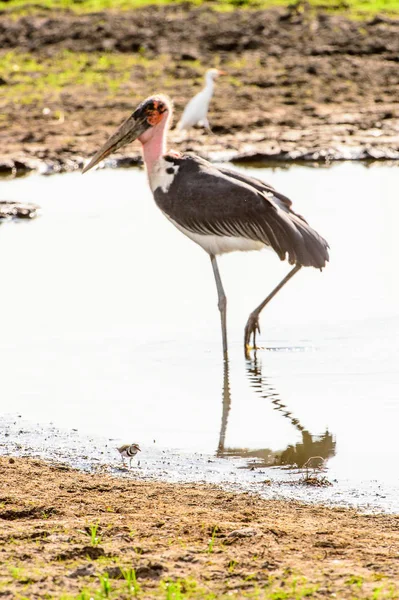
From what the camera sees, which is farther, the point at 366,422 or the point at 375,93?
the point at 375,93

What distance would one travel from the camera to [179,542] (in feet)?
13.3

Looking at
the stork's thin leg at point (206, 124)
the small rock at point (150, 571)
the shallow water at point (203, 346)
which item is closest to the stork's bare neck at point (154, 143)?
the shallow water at point (203, 346)

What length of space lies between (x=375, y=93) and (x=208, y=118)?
2.74 m

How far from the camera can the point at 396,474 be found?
5.23 metres

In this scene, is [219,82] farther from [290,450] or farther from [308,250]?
[290,450]

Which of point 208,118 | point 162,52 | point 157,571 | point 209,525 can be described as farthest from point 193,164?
point 162,52

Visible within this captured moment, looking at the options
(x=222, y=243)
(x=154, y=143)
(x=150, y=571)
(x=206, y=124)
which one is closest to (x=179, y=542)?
(x=150, y=571)

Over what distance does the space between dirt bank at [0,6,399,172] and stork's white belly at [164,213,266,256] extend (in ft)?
20.6

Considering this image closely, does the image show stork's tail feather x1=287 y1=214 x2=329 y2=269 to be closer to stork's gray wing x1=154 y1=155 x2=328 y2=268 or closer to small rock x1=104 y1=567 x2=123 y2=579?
stork's gray wing x1=154 y1=155 x2=328 y2=268

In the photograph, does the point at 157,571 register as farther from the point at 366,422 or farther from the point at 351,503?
the point at 366,422

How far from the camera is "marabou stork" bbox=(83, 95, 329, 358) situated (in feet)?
24.2

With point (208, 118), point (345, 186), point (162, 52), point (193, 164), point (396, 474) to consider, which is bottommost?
point (396, 474)

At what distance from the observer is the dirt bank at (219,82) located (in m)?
14.6

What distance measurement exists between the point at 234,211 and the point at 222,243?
33 cm
